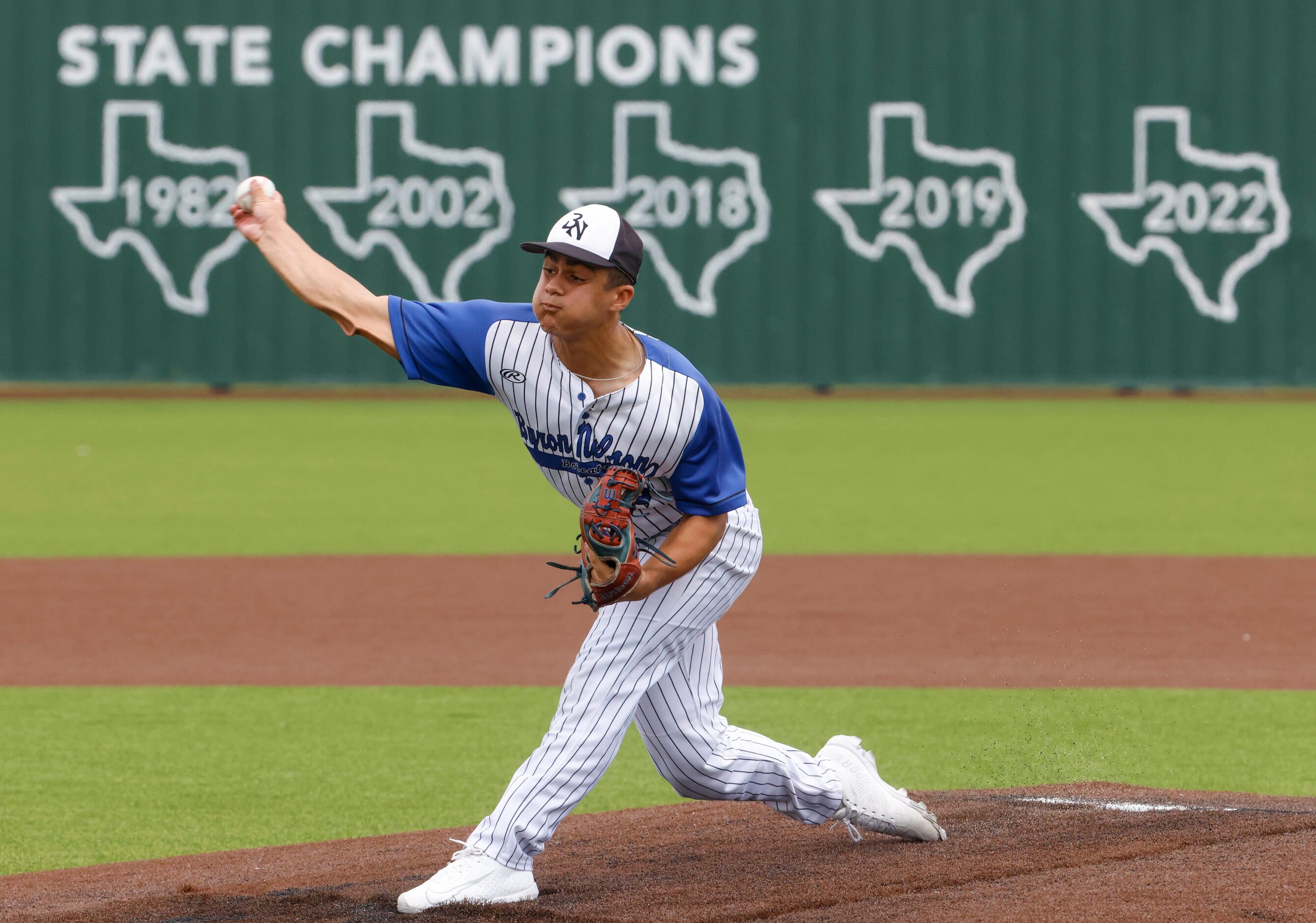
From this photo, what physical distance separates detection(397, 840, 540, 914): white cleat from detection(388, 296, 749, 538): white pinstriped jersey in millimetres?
858

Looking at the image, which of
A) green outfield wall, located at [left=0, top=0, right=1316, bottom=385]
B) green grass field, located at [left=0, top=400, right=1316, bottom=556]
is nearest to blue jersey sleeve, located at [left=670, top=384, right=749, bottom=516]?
green grass field, located at [left=0, top=400, right=1316, bottom=556]

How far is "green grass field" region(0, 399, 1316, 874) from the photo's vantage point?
5.95 meters

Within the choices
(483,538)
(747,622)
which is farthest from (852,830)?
(483,538)

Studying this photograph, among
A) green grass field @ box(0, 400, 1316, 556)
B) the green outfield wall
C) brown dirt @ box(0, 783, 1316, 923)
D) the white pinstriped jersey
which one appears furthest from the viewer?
the green outfield wall

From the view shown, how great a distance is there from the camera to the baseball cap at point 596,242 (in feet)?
13.4

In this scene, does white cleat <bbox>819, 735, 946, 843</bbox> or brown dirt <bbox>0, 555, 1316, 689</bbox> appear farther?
brown dirt <bbox>0, 555, 1316, 689</bbox>

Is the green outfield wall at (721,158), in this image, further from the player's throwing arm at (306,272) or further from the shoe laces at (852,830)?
the player's throwing arm at (306,272)

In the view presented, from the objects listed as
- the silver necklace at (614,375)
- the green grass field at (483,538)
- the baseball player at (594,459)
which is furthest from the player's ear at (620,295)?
the green grass field at (483,538)

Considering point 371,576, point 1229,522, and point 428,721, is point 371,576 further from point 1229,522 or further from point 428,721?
point 1229,522

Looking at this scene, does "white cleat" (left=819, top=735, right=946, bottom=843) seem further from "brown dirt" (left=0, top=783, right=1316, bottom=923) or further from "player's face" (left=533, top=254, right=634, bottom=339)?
"player's face" (left=533, top=254, right=634, bottom=339)

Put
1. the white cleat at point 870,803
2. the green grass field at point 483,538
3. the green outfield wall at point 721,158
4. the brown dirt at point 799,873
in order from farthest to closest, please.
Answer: the green outfield wall at point 721,158 < the green grass field at point 483,538 < the white cleat at point 870,803 < the brown dirt at point 799,873

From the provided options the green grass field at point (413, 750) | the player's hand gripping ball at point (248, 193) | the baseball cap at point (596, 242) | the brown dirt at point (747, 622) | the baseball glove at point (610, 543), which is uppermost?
the player's hand gripping ball at point (248, 193)

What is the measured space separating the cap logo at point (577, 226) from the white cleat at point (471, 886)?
53.5 inches

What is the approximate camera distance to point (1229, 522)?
41.9 feet
